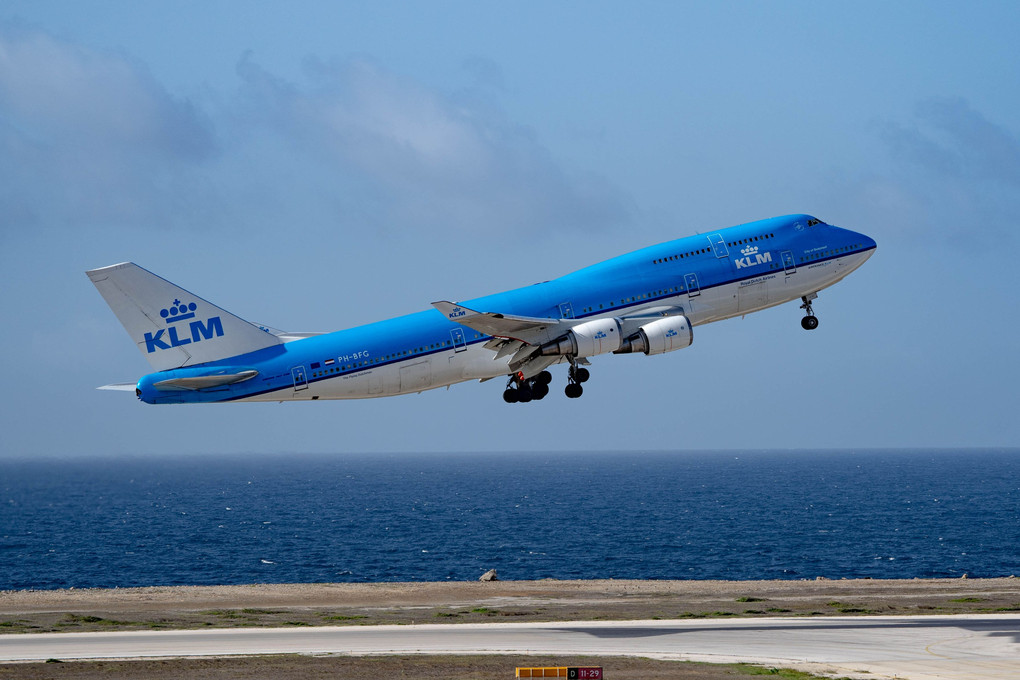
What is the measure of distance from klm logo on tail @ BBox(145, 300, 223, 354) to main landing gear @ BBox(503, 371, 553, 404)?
49.1 feet

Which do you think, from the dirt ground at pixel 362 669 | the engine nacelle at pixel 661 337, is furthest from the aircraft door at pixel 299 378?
the engine nacelle at pixel 661 337

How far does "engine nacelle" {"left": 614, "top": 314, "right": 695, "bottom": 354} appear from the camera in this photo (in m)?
51.4

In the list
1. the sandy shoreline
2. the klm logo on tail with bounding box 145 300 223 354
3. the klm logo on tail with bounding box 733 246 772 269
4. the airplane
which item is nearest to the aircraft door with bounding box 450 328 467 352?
the airplane

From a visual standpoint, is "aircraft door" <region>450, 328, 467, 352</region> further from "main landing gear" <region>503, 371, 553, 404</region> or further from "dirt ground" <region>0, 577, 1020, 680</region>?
"dirt ground" <region>0, 577, 1020, 680</region>

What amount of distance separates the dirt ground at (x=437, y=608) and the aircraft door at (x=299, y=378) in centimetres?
1300

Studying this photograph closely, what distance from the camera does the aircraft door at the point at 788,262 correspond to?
5522 cm

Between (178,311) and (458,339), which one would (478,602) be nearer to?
(458,339)

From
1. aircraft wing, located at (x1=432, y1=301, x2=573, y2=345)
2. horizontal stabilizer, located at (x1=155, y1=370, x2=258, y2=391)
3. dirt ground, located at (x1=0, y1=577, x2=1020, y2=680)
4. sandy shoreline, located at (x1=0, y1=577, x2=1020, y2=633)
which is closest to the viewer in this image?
dirt ground, located at (x1=0, y1=577, x2=1020, y2=680)

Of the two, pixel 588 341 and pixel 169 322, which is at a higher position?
pixel 169 322

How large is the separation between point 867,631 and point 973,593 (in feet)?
72.2

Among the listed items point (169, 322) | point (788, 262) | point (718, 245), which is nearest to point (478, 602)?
point (169, 322)

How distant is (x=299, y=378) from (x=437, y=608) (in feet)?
60.5

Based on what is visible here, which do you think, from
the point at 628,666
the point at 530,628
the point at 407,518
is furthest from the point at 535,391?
the point at 407,518

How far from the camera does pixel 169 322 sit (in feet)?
169
